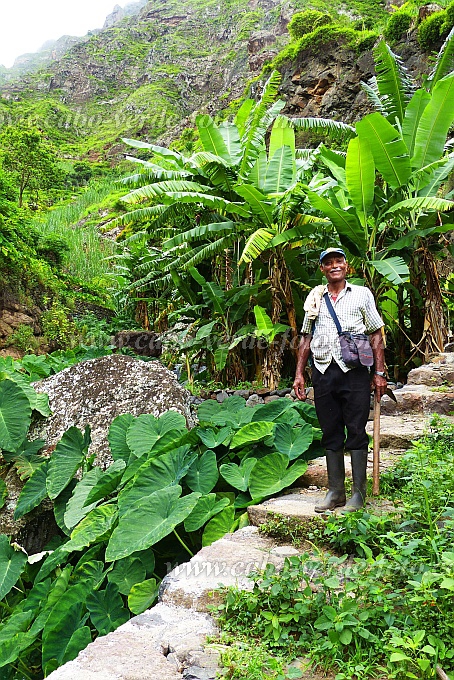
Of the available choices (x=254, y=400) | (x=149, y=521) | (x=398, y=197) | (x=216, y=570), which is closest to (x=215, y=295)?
(x=254, y=400)

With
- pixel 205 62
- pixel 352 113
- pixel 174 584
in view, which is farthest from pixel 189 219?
pixel 205 62

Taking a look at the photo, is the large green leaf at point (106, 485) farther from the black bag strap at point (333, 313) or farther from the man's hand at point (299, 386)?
the black bag strap at point (333, 313)

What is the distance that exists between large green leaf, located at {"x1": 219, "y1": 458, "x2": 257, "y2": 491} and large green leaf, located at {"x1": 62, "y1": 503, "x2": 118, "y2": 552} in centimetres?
70

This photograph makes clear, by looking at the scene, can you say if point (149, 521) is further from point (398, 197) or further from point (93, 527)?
point (398, 197)

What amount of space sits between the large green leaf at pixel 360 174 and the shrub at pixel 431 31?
1191cm

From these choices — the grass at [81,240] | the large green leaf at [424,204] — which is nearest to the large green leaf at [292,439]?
the large green leaf at [424,204]

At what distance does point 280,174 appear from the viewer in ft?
22.2

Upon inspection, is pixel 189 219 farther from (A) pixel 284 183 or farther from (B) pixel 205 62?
(B) pixel 205 62

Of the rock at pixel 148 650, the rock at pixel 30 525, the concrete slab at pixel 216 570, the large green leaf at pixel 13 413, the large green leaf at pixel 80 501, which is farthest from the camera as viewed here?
the large green leaf at pixel 13 413

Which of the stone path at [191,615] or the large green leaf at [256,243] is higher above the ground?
the large green leaf at [256,243]

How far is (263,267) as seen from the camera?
7.01 meters

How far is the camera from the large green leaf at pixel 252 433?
353 cm

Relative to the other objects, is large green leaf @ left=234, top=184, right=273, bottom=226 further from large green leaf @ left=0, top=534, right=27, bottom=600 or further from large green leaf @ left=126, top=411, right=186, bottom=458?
large green leaf @ left=0, top=534, right=27, bottom=600

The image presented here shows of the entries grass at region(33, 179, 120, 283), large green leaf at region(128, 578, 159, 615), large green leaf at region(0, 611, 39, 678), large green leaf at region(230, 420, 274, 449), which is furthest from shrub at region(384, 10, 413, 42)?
large green leaf at region(0, 611, 39, 678)
